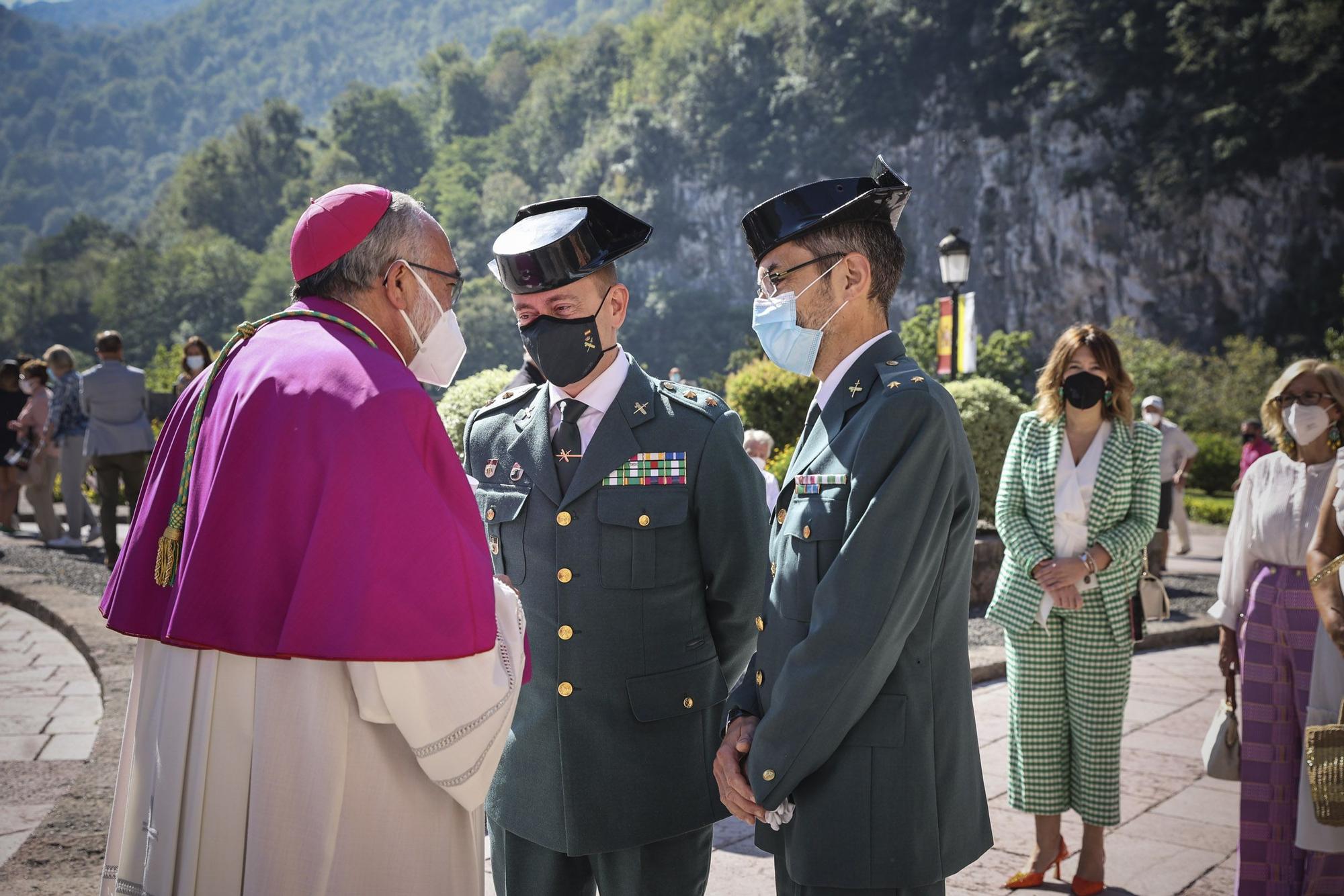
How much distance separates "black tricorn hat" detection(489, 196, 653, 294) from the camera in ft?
8.75

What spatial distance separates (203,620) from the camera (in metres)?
1.92

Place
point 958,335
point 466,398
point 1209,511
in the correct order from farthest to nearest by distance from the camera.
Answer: point 1209,511, point 958,335, point 466,398

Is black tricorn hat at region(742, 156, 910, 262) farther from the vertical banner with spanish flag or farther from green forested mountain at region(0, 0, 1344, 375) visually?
green forested mountain at region(0, 0, 1344, 375)

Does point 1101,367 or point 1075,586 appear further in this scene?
point 1101,367

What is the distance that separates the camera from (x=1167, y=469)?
1180cm

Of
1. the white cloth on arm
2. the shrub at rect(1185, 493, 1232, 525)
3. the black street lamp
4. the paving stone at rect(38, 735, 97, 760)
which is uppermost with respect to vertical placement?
the black street lamp

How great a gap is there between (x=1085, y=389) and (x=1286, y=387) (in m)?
0.70

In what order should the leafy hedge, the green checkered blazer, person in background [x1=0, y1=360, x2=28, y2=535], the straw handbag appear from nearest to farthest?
the straw handbag
the green checkered blazer
person in background [x1=0, y1=360, x2=28, y2=535]
the leafy hedge

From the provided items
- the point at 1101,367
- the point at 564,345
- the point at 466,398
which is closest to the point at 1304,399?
the point at 1101,367

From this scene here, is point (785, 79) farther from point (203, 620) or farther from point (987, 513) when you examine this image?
point (203, 620)

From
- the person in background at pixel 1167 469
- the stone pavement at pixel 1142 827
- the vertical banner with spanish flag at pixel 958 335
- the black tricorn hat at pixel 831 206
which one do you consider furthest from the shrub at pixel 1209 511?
the black tricorn hat at pixel 831 206

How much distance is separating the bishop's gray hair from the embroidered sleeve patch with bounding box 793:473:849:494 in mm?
922

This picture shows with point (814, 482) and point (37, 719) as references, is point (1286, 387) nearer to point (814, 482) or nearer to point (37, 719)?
point (814, 482)

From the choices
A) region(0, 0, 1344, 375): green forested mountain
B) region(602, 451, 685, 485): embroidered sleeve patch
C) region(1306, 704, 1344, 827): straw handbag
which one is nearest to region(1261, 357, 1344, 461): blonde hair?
region(1306, 704, 1344, 827): straw handbag
